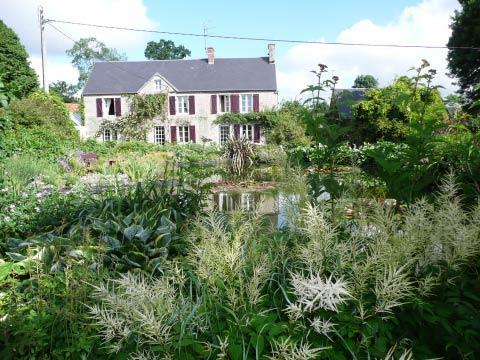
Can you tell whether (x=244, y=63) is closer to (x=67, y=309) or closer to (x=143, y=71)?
(x=143, y=71)

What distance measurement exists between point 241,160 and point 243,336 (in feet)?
46.1

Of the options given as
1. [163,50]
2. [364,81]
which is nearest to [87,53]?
[163,50]

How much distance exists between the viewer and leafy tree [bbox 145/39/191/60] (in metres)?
61.1

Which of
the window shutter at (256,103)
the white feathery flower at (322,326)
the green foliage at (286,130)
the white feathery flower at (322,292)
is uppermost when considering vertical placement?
the window shutter at (256,103)

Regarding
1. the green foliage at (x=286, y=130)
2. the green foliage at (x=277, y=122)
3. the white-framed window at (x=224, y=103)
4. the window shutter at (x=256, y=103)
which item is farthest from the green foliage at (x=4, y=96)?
the white-framed window at (x=224, y=103)

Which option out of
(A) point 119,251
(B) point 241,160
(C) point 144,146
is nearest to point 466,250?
(A) point 119,251

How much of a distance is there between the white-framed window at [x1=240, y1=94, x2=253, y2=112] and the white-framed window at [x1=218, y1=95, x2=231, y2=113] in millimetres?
1015

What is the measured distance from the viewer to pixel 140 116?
107 feet

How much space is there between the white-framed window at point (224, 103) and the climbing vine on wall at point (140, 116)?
14.1 ft

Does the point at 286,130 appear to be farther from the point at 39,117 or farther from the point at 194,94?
the point at 39,117

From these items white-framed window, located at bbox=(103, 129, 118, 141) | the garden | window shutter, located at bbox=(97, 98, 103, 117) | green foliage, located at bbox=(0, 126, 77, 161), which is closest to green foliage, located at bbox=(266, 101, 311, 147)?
white-framed window, located at bbox=(103, 129, 118, 141)

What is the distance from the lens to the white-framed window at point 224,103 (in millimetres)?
32656

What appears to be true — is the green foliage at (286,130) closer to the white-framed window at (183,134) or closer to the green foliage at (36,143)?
the white-framed window at (183,134)

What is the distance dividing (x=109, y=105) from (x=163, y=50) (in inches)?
1198
